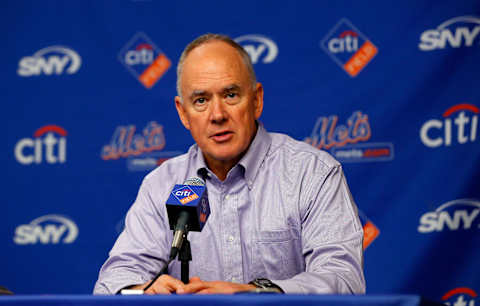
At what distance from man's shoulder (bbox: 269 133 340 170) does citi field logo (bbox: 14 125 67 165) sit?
1675 mm

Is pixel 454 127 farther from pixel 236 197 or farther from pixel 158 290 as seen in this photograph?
pixel 158 290

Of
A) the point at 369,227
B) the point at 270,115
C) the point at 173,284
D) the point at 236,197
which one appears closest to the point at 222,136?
the point at 236,197

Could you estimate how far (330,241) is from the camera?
1.87m

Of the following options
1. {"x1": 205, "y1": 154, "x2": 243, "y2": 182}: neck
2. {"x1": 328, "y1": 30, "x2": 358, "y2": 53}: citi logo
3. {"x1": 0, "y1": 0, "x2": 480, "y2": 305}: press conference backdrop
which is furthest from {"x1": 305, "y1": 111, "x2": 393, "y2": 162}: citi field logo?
{"x1": 205, "y1": 154, "x2": 243, "y2": 182}: neck

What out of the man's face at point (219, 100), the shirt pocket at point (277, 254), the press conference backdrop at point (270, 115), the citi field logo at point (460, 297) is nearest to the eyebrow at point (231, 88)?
the man's face at point (219, 100)

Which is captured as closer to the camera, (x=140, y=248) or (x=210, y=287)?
(x=210, y=287)

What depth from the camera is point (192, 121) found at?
2.19m

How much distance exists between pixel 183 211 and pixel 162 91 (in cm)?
186

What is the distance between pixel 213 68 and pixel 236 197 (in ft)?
1.62

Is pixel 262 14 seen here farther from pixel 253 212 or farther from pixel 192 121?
pixel 253 212

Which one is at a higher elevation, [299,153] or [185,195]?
[299,153]

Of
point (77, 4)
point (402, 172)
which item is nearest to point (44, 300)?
point (402, 172)

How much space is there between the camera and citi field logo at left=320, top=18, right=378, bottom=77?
3.12m

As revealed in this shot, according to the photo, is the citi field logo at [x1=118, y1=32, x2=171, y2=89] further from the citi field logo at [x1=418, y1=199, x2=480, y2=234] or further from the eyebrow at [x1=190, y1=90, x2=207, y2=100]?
the citi field logo at [x1=418, y1=199, x2=480, y2=234]
